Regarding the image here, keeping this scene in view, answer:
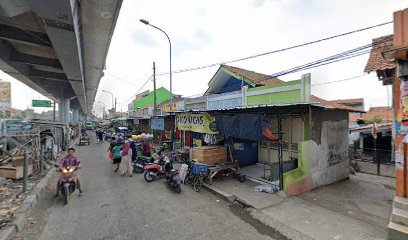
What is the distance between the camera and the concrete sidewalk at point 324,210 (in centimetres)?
526

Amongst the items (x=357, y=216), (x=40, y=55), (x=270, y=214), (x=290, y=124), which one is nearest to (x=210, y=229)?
(x=270, y=214)

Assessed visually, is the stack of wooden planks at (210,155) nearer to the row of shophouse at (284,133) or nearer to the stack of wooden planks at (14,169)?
the row of shophouse at (284,133)

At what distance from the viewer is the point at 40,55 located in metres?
12.6

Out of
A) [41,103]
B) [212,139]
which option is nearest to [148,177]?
[212,139]

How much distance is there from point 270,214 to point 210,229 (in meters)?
1.98

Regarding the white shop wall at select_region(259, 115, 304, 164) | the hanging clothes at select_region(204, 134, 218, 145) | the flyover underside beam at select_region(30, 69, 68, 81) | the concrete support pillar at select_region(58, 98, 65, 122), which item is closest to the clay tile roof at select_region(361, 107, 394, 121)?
the white shop wall at select_region(259, 115, 304, 164)

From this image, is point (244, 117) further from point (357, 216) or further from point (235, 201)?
point (357, 216)

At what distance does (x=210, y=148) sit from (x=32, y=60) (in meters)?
12.2

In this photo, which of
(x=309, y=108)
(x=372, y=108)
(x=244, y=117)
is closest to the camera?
(x=309, y=108)

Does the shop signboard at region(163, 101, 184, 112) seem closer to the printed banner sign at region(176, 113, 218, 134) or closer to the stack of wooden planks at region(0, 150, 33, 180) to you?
the printed banner sign at region(176, 113, 218, 134)

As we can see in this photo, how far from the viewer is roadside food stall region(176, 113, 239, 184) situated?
923cm

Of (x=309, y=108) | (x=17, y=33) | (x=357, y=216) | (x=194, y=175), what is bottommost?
(x=357, y=216)

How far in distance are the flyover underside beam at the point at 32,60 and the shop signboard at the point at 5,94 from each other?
8.49 metres

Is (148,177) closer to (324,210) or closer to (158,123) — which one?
(324,210)
